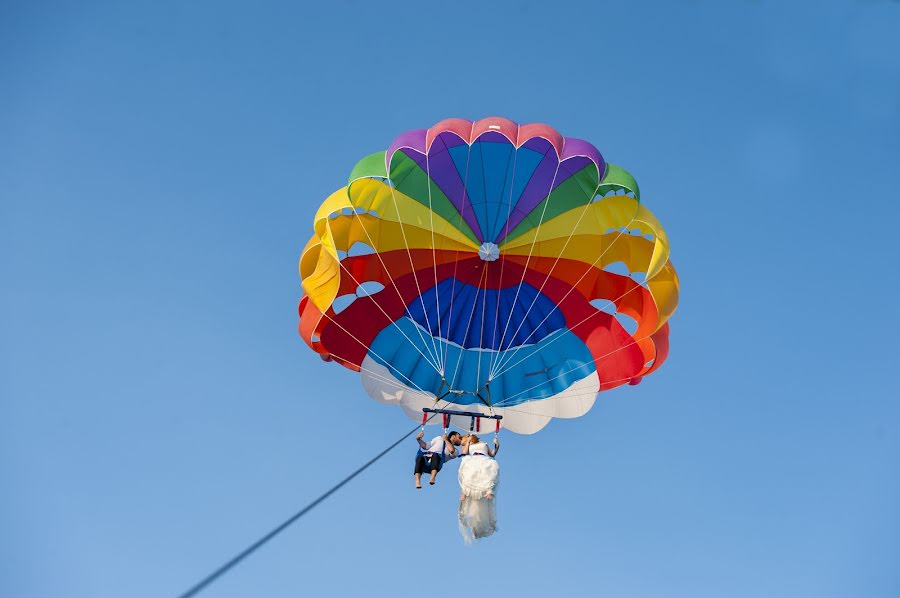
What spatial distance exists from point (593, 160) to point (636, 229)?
1.26m

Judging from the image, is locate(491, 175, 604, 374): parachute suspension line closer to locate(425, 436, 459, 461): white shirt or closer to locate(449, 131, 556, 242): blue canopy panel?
locate(449, 131, 556, 242): blue canopy panel

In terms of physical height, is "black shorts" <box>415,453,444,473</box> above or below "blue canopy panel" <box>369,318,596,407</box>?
below

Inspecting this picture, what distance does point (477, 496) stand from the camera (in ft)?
33.1

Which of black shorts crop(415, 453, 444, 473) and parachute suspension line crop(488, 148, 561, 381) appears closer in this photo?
black shorts crop(415, 453, 444, 473)

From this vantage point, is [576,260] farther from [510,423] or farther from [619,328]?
[510,423]

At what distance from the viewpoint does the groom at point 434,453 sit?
10539mm

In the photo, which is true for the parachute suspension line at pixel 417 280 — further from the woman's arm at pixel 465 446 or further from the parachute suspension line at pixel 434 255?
the woman's arm at pixel 465 446

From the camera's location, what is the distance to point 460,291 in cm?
1311

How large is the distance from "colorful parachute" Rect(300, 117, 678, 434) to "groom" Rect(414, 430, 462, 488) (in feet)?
2.77

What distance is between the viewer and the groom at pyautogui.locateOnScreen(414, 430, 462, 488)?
10539mm

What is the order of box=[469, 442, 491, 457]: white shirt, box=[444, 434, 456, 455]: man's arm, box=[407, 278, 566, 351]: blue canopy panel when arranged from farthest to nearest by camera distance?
box=[407, 278, 566, 351]: blue canopy panel < box=[444, 434, 456, 455]: man's arm < box=[469, 442, 491, 457]: white shirt

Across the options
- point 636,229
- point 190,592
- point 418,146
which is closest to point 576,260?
point 636,229

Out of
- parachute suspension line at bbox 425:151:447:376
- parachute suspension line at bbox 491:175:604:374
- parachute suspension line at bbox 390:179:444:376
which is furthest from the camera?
parachute suspension line at bbox 390:179:444:376

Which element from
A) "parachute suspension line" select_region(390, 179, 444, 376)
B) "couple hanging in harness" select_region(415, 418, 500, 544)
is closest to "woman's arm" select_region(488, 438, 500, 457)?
"couple hanging in harness" select_region(415, 418, 500, 544)
